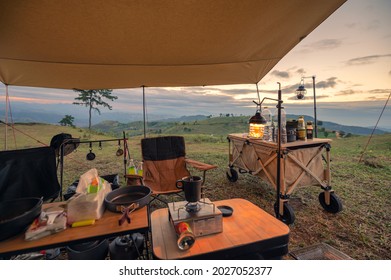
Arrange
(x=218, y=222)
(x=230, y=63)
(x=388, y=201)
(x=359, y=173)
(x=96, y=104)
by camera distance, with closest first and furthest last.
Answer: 1. (x=218, y=222)
2. (x=388, y=201)
3. (x=230, y=63)
4. (x=359, y=173)
5. (x=96, y=104)

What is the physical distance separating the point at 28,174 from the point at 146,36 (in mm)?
2067

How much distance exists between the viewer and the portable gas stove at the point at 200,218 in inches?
41.9

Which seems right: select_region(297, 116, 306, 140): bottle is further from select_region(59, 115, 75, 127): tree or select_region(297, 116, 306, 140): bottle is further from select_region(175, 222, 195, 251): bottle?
select_region(59, 115, 75, 127): tree

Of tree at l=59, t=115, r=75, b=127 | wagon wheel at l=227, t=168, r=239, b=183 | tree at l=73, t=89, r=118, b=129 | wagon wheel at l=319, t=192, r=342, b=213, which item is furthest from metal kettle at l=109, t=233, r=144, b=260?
tree at l=59, t=115, r=75, b=127

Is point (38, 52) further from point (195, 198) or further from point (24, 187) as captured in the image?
point (195, 198)

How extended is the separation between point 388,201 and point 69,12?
4.51 metres

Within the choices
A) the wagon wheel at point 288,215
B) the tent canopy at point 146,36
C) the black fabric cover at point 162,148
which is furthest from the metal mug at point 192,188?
the black fabric cover at point 162,148

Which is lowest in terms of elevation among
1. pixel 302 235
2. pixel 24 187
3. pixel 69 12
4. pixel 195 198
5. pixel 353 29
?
pixel 302 235

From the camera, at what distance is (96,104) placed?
514 inches

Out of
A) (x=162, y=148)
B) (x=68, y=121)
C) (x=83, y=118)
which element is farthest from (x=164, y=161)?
(x=68, y=121)

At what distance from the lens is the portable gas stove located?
1064 millimetres

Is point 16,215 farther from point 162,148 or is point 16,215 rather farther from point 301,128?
point 301,128
